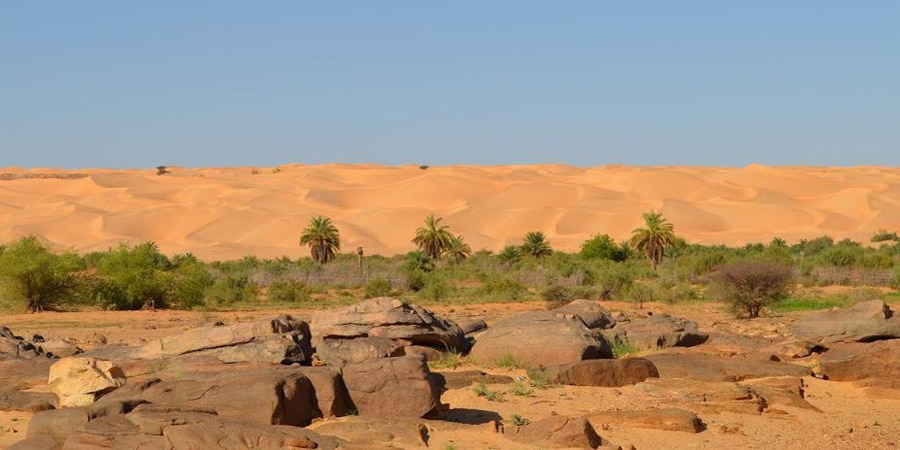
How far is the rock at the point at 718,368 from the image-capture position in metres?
14.8

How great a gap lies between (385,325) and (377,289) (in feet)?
66.6

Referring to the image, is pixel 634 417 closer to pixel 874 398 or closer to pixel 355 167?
pixel 874 398

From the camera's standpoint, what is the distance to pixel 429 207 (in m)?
83.1

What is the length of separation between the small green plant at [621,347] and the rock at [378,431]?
22.5 feet

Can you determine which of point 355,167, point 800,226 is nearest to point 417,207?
point 800,226

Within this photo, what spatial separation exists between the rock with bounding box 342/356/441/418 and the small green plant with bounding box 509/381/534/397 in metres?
2.24

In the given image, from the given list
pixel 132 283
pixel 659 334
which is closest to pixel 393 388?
pixel 659 334

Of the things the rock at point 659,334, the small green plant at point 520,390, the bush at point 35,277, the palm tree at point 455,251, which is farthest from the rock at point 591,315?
the palm tree at point 455,251

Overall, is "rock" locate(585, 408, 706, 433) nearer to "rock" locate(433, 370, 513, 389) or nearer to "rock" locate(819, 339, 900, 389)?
"rock" locate(433, 370, 513, 389)

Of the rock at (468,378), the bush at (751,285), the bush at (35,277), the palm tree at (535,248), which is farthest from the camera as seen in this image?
the palm tree at (535,248)

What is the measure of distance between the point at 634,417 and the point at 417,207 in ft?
233

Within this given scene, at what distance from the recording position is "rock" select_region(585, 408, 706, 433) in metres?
11.8

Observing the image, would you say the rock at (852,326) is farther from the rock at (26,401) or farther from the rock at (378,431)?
the rock at (26,401)

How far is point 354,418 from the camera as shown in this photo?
417 inches
